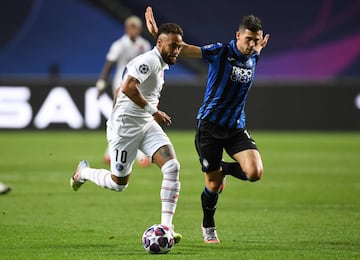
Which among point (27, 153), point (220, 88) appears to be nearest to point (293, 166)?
point (27, 153)

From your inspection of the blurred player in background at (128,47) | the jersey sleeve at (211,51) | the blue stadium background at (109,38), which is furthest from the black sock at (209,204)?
the blue stadium background at (109,38)

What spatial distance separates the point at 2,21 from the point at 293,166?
12788 mm

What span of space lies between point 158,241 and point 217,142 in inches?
52.0

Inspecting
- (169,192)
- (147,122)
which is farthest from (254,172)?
(147,122)

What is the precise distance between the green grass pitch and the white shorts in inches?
28.4

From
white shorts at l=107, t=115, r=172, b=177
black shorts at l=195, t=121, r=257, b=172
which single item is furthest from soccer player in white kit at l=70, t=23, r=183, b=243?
black shorts at l=195, t=121, r=257, b=172

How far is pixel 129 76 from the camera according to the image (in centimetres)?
820

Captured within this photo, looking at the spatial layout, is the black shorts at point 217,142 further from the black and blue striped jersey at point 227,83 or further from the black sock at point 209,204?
the black sock at point 209,204

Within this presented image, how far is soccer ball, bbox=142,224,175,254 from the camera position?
7.79 metres

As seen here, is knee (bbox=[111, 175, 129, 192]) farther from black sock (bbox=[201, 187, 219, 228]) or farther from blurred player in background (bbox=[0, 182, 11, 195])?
blurred player in background (bbox=[0, 182, 11, 195])

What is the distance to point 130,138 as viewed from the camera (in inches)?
341

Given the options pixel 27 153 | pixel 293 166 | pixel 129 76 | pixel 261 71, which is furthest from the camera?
pixel 261 71

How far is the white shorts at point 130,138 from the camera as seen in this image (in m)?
8.60

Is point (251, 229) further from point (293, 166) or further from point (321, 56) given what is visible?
point (321, 56)
